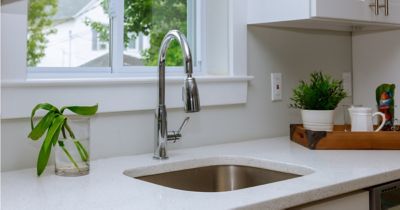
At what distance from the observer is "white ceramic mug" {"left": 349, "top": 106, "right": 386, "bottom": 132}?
5.91ft

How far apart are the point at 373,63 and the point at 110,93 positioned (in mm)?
1378

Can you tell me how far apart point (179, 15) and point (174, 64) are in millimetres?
193

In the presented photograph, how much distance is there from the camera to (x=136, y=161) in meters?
1.51

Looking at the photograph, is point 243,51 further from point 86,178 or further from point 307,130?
point 86,178

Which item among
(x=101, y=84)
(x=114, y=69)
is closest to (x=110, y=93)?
(x=101, y=84)

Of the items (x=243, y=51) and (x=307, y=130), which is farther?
(x=243, y=51)

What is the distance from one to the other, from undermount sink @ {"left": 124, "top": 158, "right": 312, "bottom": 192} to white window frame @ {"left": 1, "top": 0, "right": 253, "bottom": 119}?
9.6 inches

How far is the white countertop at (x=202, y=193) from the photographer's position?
1.03 meters

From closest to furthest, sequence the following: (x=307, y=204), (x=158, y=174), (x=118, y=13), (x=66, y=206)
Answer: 1. (x=66, y=206)
2. (x=307, y=204)
3. (x=158, y=174)
4. (x=118, y=13)

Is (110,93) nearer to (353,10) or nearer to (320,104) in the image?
(320,104)

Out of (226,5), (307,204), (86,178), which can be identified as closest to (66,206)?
(86,178)

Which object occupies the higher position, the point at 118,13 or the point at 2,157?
the point at 118,13

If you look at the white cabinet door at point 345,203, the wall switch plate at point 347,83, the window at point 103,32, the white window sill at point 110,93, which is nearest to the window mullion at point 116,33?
the window at point 103,32

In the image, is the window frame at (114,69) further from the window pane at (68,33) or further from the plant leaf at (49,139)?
the plant leaf at (49,139)
